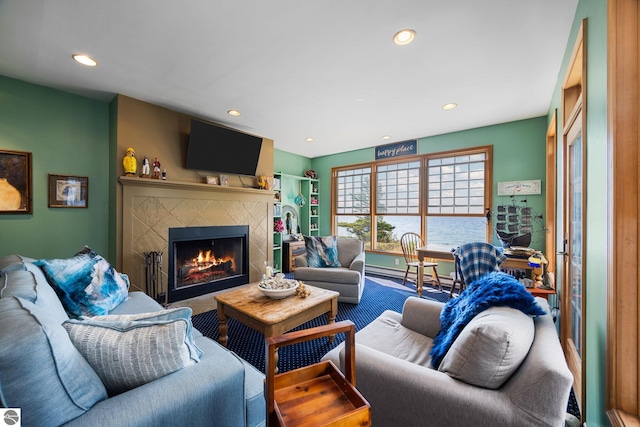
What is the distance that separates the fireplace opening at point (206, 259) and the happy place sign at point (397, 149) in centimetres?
296

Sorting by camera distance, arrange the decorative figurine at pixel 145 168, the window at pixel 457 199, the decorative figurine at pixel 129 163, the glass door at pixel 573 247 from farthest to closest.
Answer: the window at pixel 457 199 < the decorative figurine at pixel 145 168 < the decorative figurine at pixel 129 163 < the glass door at pixel 573 247

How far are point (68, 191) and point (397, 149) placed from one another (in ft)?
15.8

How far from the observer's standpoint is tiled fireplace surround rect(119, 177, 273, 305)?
9.61ft

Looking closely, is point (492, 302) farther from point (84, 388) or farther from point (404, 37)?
point (404, 37)

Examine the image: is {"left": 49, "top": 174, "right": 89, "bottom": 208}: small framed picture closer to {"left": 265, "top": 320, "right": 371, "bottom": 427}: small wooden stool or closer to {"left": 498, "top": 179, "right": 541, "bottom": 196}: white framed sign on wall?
{"left": 265, "top": 320, "right": 371, "bottom": 427}: small wooden stool

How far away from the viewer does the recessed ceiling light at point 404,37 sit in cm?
186

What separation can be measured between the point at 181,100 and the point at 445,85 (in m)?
3.01

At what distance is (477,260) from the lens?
2916 mm

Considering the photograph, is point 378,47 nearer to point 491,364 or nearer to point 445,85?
point 445,85

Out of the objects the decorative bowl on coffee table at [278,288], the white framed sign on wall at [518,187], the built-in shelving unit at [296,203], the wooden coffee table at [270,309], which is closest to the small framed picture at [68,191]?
the wooden coffee table at [270,309]

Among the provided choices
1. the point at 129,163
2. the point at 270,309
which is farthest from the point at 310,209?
the point at 270,309

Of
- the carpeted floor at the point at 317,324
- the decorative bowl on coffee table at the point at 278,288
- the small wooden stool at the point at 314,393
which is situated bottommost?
the carpeted floor at the point at 317,324

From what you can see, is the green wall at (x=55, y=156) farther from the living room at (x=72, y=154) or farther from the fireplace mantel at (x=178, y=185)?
the fireplace mantel at (x=178, y=185)

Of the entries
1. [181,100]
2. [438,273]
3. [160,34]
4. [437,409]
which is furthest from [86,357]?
[438,273]
